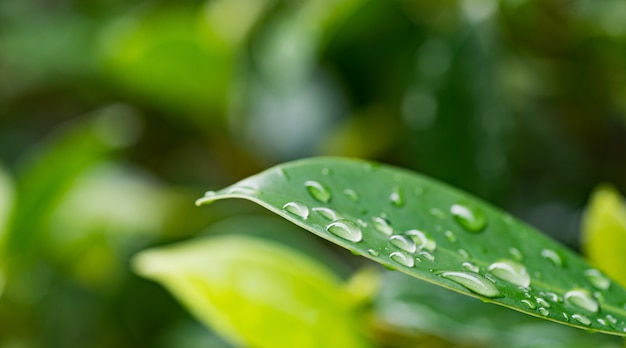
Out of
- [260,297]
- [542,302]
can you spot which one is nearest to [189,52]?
[260,297]

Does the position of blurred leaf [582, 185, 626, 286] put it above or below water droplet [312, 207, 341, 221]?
above

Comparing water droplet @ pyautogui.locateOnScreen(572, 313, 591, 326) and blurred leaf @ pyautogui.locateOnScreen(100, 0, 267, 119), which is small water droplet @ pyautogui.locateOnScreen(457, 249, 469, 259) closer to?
water droplet @ pyautogui.locateOnScreen(572, 313, 591, 326)

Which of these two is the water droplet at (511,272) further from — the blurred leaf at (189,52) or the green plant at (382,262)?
the blurred leaf at (189,52)

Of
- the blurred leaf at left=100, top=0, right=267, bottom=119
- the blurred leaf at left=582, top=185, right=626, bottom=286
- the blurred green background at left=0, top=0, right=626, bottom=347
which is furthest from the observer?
the blurred leaf at left=100, top=0, right=267, bottom=119

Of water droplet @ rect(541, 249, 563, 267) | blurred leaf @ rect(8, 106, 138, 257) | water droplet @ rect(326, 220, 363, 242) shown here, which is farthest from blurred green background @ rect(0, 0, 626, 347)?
water droplet @ rect(326, 220, 363, 242)

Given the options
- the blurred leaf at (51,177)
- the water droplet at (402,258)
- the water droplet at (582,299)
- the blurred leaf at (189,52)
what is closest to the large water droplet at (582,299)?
the water droplet at (582,299)

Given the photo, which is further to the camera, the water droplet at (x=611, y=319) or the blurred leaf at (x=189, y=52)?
the blurred leaf at (x=189, y=52)

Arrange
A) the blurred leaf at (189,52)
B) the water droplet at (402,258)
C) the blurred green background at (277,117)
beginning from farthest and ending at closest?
the blurred leaf at (189,52) < the blurred green background at (277,117) < the water droplet at (402,258)

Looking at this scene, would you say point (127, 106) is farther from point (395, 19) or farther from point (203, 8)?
point (395, 19)

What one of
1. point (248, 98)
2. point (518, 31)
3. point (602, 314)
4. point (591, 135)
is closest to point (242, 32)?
point (248, 98)
